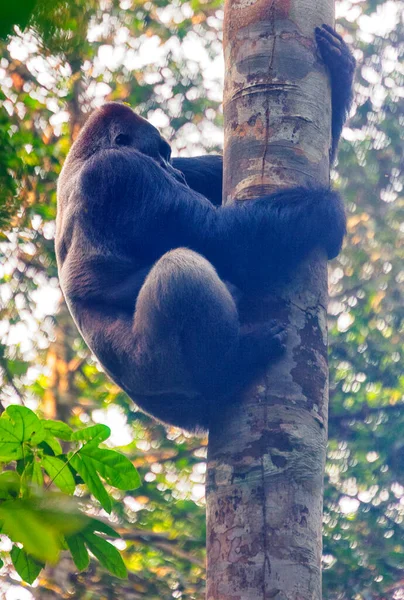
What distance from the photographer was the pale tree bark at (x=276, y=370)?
2.36 metres

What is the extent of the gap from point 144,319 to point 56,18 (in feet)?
9.75

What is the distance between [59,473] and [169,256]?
2.03 meters

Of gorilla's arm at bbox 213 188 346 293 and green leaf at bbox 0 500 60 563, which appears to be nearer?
green leaf at bbox 0 500 60 563

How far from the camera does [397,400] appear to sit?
305 inches

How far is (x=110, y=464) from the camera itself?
1656 mm

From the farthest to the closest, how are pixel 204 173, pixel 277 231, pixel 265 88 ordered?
pixel 204 173
pixel 277 231
pixel 265 88

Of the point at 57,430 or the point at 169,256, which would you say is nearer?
the point at 57,430

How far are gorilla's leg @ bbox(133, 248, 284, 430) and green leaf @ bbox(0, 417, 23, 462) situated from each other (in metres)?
1.70

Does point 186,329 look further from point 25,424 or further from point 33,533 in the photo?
point 33,533

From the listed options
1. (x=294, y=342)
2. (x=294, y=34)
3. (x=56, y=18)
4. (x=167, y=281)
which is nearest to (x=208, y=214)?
(x=167, y=281)

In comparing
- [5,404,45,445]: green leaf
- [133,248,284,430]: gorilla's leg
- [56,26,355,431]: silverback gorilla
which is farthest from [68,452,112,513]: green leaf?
[133,248,284,430]: gorilla's leg

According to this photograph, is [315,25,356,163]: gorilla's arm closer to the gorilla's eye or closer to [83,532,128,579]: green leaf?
the gorilla's eye

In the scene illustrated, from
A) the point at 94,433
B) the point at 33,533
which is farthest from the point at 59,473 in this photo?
the point at 33,533

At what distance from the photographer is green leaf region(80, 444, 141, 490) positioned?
5.41 feet
